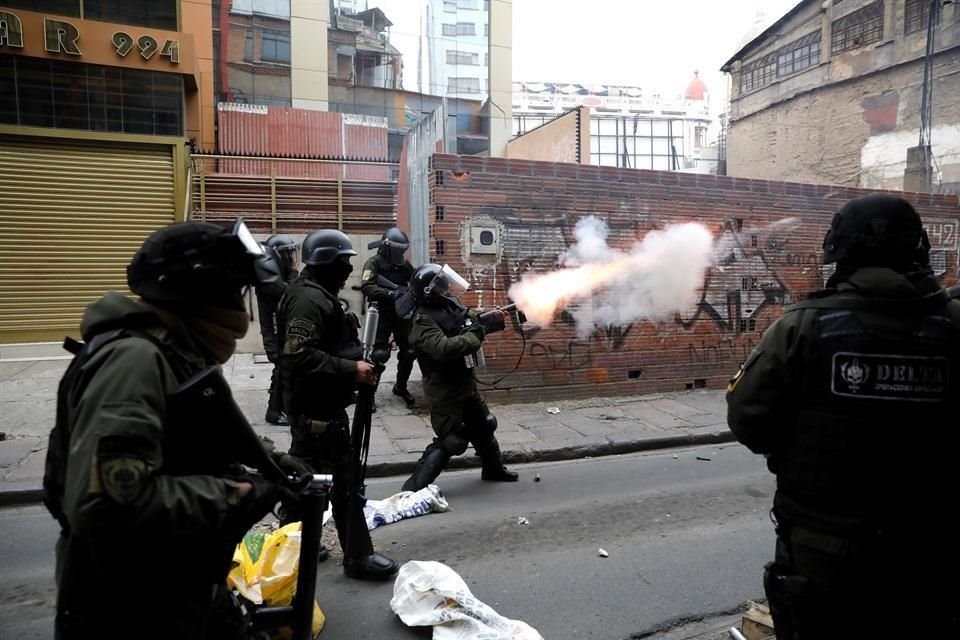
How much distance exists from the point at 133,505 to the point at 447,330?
366 cm

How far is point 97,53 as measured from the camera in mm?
11398

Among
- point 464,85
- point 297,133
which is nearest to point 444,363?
point 297,133

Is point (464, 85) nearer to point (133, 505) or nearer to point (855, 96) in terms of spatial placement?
point (855, 96)

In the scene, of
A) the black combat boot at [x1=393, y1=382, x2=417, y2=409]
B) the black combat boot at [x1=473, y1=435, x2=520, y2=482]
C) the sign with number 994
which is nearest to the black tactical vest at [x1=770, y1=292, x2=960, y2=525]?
the black combat boot at [x1=473, y1=435, x2=520, y2=482]

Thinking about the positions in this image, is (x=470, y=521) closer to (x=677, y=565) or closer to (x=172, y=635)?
(x=677, y=565)

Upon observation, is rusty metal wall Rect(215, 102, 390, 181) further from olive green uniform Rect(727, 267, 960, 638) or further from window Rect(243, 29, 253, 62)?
olive green uniform Rect(727, 267, 960, 638)

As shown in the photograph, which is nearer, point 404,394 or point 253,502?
point 253,502

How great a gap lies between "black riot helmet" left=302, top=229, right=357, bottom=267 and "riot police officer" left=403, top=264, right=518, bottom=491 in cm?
113

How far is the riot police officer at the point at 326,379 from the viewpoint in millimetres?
3648

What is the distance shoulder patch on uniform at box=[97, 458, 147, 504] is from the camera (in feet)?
4.69

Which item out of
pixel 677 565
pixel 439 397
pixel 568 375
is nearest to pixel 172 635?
pixel 677 565

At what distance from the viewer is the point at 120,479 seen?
4.71 feet

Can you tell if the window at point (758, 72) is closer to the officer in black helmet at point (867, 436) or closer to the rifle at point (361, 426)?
the rifle at point (361, 426)

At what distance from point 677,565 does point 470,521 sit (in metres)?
1.45
